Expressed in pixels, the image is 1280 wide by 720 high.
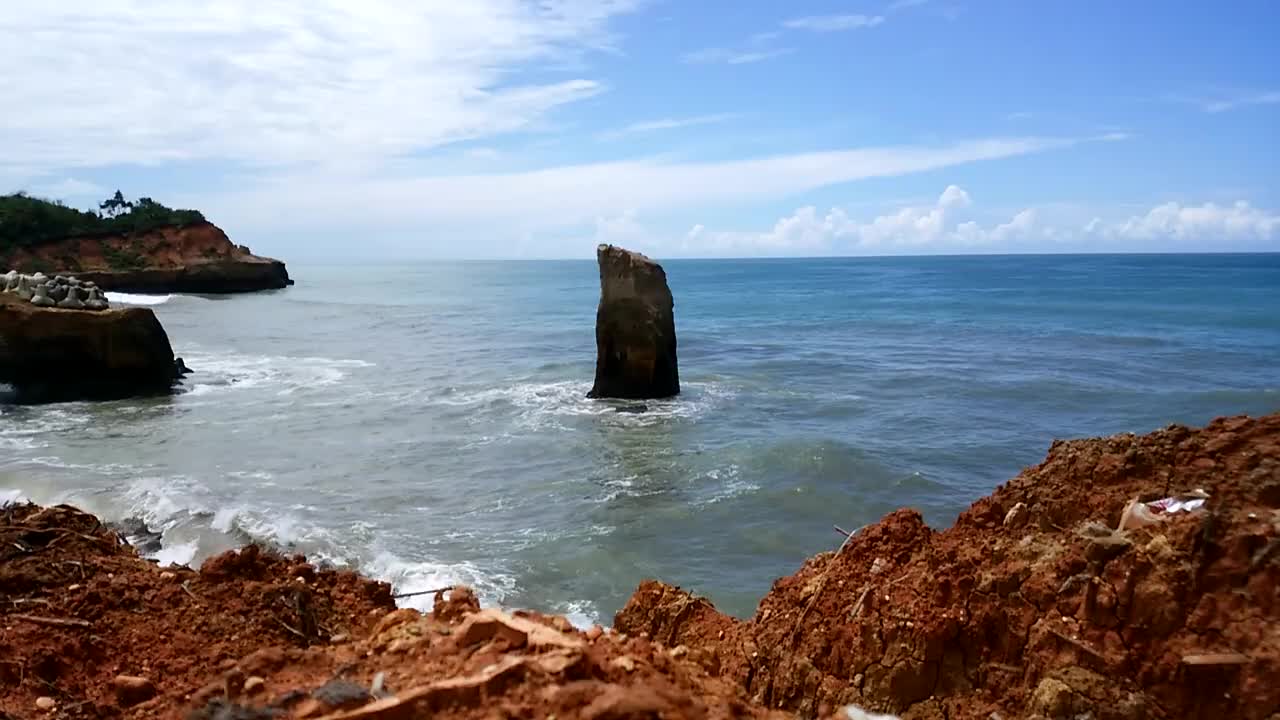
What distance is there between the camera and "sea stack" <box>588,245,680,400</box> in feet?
71.3

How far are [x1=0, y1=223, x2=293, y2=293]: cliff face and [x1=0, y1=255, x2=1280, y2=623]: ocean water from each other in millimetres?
23619

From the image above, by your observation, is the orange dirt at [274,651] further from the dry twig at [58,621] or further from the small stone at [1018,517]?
the small stone at [1018,517]

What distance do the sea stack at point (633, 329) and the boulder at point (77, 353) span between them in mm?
12198

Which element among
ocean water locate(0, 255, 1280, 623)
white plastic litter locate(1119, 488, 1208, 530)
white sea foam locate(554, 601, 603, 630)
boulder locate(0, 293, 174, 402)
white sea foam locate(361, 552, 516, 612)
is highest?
white plastic litter locate(1119, 488, 1208, 530)

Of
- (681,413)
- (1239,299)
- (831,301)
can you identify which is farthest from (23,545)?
(1239,299)

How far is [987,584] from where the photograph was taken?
430 centimetres

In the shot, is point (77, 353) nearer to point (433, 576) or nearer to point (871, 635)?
point (433, 576)

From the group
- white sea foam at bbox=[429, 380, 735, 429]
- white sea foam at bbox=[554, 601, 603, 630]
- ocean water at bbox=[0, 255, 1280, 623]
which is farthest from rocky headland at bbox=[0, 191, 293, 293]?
white sea foam at bbox=[554, 601, 603, 630]

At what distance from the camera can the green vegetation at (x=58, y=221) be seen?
5528 cm

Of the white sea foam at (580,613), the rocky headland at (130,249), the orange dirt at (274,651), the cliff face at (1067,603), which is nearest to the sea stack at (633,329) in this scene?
the white sea foam at (580,613)

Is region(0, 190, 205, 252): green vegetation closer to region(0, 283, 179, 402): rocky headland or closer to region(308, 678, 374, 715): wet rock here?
region(0, 283, 179, 402): rocky headland

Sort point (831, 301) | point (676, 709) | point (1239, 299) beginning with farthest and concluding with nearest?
point (831, 301) → point (1239, 299) → point (676, 709)

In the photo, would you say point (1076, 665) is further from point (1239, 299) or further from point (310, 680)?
point (1239, 299)

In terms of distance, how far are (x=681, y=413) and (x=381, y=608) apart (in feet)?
51.3
